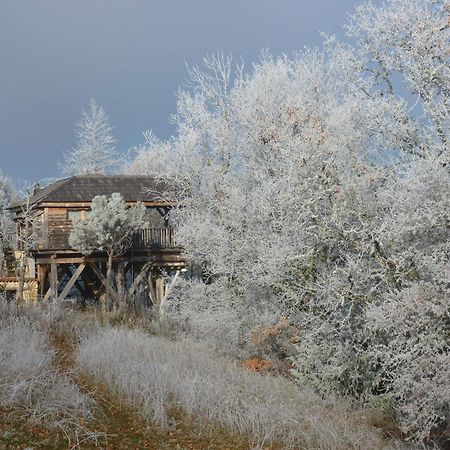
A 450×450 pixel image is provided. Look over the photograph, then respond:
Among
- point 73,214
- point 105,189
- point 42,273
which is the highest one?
point 105,189

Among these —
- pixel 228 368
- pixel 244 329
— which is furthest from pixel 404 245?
pixel 244 329

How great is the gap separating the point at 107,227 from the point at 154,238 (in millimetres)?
3181

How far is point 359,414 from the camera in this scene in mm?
10188

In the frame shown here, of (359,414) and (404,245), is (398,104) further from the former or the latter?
(359,414)

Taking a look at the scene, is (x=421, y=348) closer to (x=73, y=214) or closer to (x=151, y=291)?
(x=151, y=291)

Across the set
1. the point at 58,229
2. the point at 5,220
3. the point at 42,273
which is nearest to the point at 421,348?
the point at 58,229

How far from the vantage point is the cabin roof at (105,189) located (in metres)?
23.7

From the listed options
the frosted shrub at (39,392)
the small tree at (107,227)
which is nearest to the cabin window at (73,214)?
the small tree at (107,227)

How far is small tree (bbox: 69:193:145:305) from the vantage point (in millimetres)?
20625

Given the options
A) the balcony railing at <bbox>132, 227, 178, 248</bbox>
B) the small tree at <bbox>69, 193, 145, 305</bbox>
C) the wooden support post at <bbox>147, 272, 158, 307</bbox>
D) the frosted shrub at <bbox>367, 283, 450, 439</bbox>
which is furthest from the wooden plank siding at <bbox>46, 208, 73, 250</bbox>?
the frosted shrub at <bbox>367, 283, 450, 439</bbox>

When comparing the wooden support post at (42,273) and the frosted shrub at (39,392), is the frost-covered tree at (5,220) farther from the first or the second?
the frosted shrub at (39,392)

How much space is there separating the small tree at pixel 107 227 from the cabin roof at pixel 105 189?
8.45 ft

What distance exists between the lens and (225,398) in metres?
8.91

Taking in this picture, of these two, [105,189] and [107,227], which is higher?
[105,189]
